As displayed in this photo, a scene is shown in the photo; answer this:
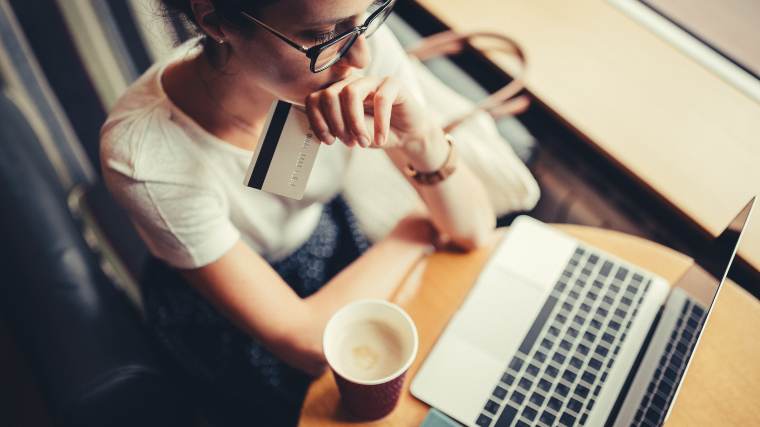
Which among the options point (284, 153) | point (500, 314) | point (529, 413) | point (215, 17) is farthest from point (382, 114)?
point (529, 413)

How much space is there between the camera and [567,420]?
76cm

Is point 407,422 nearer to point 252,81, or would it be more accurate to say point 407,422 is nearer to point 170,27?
point 252,81

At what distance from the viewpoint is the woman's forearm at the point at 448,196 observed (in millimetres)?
917

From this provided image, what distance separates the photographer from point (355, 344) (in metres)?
0.78

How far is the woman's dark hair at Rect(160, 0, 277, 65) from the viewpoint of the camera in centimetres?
66

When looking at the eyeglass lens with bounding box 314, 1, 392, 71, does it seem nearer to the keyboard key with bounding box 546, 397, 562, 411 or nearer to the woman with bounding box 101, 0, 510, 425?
the woman with bounding box 101, 0, 510, 425

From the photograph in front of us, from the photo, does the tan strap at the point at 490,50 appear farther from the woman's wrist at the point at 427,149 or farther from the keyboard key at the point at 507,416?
the keyboard key at the point at 507,416

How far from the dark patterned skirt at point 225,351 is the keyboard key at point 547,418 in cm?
49

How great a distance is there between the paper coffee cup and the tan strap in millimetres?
498

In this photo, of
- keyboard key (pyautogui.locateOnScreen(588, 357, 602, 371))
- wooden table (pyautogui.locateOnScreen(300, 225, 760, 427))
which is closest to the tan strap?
wooden table (pyautogui.locateOnScreen(300, 225, 760, 427))

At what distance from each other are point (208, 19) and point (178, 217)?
0.30 metres

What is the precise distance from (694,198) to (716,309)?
20 cm

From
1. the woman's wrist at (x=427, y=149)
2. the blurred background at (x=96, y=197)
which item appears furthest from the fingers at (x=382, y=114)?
the blurred background at (x=96, y=197)

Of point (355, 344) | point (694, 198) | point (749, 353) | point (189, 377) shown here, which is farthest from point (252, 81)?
→ point (749, 353)
